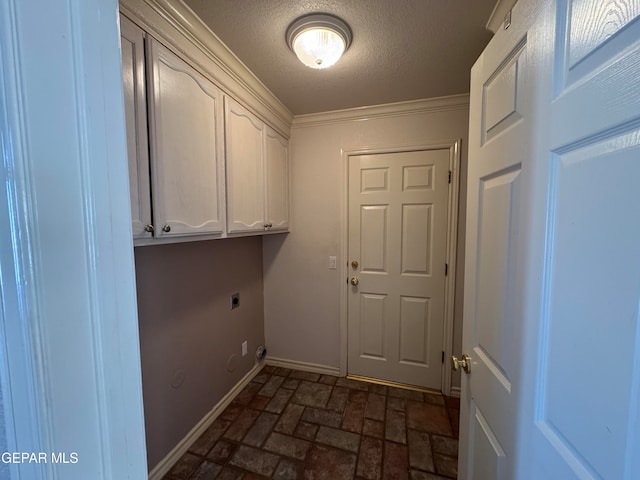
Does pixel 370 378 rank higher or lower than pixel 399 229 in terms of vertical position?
lower

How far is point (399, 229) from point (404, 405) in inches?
55.5

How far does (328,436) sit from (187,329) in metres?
1.18

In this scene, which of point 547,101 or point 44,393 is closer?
point 44,393

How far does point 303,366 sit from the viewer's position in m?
2.43

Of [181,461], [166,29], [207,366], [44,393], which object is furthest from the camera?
[207,366]

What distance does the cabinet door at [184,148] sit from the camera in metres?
1.04

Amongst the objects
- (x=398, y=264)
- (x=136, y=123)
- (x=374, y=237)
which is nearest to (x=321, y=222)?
(x=374, y=237)

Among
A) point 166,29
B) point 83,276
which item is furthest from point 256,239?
point 83,276

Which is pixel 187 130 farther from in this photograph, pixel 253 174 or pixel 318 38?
pixel 318 38

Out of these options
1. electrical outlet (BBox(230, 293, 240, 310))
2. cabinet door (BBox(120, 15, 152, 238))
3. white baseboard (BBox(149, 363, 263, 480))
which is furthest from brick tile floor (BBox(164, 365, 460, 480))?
cabinet door (BBox(120, 15, 152, 238))

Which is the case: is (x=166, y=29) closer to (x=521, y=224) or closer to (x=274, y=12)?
(x=274, y=12)

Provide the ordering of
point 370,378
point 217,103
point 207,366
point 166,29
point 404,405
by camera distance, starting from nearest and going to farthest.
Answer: point 166,29 < point 217,103 < point 207,366 < point 404,405 < point 370,378

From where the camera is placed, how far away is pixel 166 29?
107 cm

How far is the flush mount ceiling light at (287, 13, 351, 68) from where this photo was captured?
1187 mm
